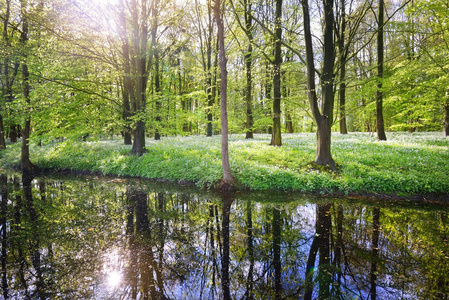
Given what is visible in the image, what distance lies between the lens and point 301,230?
5.16 metres

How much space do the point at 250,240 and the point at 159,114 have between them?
9893mm

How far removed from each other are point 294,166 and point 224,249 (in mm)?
6316

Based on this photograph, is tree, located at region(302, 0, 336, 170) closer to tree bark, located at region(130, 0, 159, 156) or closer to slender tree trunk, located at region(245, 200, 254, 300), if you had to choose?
slender tree trunk, located at region(245, 200, 254, 300)

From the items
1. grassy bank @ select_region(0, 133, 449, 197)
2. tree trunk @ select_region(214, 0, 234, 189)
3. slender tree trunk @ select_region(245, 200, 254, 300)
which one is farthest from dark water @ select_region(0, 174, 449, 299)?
tree trunk @ select_region(214, 0, 234, 189)

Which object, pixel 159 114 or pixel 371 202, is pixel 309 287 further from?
pixel 159 114

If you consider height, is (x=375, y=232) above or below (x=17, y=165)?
below

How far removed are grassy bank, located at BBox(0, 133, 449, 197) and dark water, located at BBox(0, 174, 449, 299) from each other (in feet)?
3.71

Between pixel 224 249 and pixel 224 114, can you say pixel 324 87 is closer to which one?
pixel 224 114

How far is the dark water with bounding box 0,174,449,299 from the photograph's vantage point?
3.18 m

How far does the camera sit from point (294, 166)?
9.59 metres

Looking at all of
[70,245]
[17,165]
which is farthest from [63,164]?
[70,245]

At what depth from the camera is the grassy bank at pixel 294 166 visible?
7.92m

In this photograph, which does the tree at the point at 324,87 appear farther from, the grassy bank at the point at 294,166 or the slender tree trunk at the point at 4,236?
the slender tree trunk at the point at 4,236

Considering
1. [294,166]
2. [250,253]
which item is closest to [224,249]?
[250,253]
